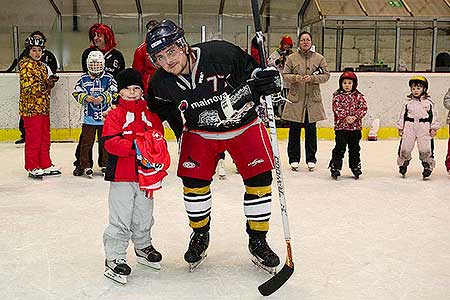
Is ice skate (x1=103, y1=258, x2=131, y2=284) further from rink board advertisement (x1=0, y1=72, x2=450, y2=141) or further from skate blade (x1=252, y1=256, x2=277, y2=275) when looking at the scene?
rink board advertisement (x1=0, y1=72, x2=450, y2=141)

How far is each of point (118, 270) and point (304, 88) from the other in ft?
10.4

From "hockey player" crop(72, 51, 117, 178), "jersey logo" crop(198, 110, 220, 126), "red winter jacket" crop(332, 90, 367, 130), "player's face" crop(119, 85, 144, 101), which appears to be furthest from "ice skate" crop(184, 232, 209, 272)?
"red winter jacket" crop(332, 90, 367, 130)

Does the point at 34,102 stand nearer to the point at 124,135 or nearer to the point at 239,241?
the point at 239,241

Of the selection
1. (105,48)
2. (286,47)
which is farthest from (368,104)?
(105,48)

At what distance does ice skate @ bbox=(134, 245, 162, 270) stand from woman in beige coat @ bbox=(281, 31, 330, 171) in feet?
8.84

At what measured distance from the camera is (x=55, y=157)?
6.07m

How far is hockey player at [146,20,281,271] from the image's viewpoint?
245 cm

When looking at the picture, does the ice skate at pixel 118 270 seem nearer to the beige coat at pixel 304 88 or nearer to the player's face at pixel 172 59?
the player's face at pixel 172 59

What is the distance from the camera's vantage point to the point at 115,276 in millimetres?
2596

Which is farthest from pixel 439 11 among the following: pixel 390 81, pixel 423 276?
pixel 423 276

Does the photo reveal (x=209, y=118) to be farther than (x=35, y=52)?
No

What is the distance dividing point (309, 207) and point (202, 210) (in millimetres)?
1359

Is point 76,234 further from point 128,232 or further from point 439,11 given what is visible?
point 439,11

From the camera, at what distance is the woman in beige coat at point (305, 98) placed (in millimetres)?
5324
